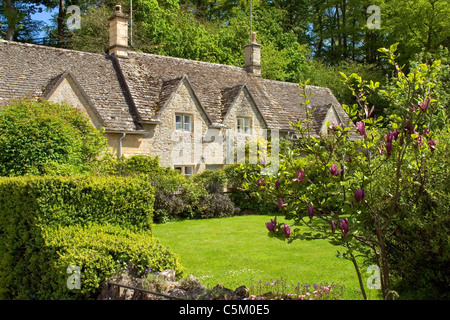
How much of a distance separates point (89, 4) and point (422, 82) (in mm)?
37272

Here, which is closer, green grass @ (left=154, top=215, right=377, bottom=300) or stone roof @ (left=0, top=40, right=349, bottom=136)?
green grass @ (left=154, top=215, right=377, bottom=300)

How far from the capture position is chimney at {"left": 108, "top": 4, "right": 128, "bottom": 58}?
22.1 m

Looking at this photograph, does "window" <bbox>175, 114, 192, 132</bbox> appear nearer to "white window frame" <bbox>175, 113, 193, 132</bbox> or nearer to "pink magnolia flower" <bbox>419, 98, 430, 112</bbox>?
"white window frame" <bbox>175, 113, 193, 132</bbox>

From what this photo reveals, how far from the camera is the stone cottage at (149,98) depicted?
734 inches

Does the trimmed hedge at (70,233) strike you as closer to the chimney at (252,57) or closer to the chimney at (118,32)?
the chimney at (118,32)

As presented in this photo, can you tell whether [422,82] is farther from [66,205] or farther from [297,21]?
[297,21]

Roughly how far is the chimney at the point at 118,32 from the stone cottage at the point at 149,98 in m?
0.05

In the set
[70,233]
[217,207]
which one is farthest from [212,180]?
[70,233]

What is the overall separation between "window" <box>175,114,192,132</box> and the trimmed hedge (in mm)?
13572

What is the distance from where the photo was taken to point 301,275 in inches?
321

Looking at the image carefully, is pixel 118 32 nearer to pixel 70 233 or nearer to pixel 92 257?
pixel 70 233

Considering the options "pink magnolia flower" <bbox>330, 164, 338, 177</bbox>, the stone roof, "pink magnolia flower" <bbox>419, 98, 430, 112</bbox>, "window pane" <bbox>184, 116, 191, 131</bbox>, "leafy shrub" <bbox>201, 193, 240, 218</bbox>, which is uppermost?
the stone roof

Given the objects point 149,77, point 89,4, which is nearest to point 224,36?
point 89,4

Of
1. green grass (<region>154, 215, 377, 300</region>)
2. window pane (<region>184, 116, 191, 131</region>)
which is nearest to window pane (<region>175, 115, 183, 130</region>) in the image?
window pane (<region>184, 116, 191, 131</region>)
